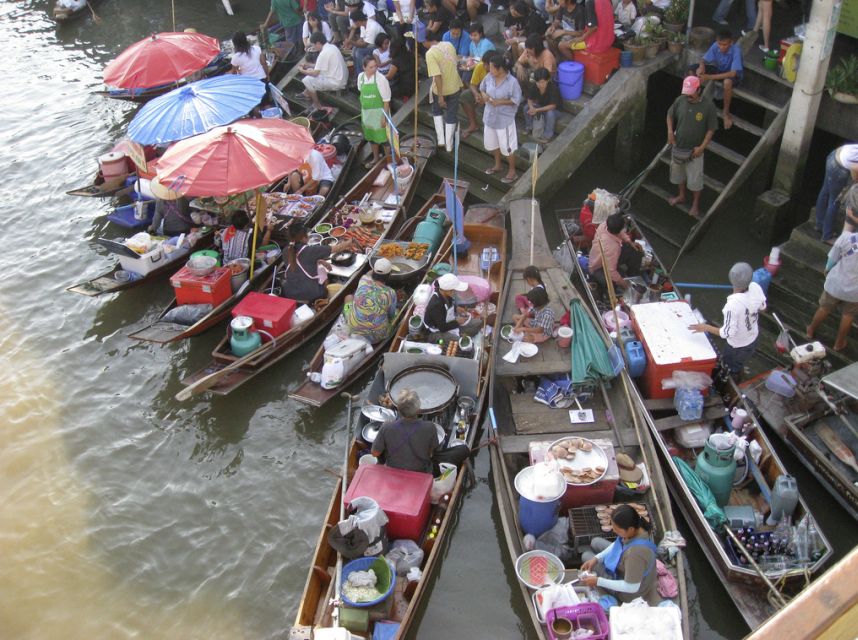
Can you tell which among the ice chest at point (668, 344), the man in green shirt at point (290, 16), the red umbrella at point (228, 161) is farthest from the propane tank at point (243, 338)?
the man in green shirt at point (290, 16)

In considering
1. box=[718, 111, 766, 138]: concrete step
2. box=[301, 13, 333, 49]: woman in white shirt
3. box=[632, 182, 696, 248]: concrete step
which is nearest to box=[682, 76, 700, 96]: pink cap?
box=[718, 111, 766, 138]: concrete step

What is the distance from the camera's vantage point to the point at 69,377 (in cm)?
1121

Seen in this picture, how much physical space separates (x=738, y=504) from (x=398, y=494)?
3708mm

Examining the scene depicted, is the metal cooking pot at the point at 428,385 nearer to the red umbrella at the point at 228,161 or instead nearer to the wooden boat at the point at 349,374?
the wooden boat at the point at 349,374

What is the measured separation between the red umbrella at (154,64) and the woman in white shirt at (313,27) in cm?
323

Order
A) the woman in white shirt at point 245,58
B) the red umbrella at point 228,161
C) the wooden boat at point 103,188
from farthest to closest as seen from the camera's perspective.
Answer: the woman in white shirt at point 245,58, the wooden boat at point 103,188, the red umbrella at point 228,161

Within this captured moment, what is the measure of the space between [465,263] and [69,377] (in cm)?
632

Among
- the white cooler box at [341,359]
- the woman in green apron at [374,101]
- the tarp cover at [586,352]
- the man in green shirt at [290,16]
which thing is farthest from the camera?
the man in green shirt at [290,16]

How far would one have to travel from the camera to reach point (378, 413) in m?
8.94

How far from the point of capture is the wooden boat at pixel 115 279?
11773 millimetres

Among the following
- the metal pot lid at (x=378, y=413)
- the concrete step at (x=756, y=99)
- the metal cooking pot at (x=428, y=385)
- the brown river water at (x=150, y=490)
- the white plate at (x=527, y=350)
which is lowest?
the brown river water at (x=150, y=490)

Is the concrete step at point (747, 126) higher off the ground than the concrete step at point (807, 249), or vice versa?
the concrete step at point (747, 126)

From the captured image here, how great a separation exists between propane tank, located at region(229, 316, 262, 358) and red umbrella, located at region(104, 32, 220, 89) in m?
5.87

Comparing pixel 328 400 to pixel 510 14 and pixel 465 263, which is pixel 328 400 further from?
pixel 510 14
